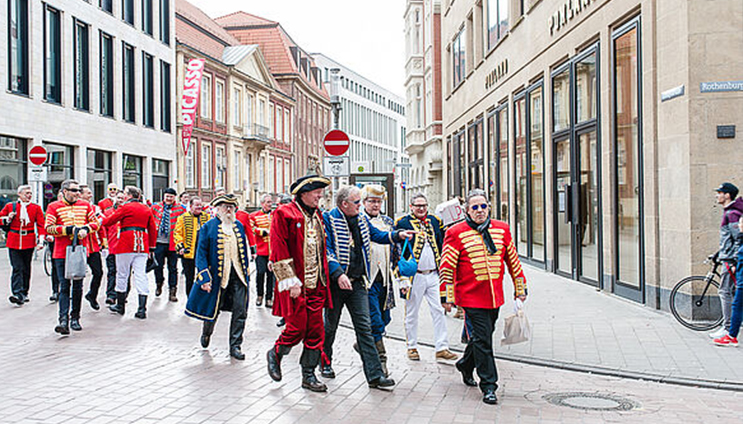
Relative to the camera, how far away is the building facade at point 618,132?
998 cm

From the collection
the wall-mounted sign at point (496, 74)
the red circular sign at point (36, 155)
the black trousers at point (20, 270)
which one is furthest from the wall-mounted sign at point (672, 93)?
the red circular sign at point (36, 155)

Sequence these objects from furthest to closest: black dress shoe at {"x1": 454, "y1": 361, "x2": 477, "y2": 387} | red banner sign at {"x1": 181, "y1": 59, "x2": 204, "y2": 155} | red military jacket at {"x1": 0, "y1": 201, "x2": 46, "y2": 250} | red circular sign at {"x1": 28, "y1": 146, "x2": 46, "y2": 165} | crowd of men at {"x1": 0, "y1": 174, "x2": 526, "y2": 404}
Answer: red banner sign at {"x1": 181, "y1": 59, "x2": 204, "y2": 155}, red circular sign at {"x1": 28, "y1": 146, "x2": 46, "y2": 165}, red military jacket at {"x1": 0, "y1": 201, "x2": 46, "y2": 250}, black dress shoe at {"x1": 454, "y1": 361, "x2": 477, "y2": 387}, crowd of men at {"x1": 0, "y1": 174, "x2": 526, "y2": 404}

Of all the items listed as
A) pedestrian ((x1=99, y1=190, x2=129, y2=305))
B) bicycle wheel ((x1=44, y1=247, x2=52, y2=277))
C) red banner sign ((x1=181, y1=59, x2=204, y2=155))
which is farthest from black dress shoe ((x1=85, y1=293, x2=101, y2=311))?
red banner sign ((x1=181, y1=59, x2=204, y2=155))

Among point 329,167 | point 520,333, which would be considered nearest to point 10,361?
point 520,333

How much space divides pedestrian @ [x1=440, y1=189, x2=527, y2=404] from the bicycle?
3819 millimetres

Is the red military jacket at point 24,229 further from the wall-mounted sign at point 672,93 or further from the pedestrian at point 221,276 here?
the wall-mounted sign at point 672,93

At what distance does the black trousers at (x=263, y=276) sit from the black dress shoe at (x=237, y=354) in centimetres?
411

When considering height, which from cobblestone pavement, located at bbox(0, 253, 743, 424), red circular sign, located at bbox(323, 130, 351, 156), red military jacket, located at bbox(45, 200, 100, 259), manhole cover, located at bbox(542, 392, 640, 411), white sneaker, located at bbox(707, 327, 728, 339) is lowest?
manhole cover, located at bbox(542, 392, 640, 411)

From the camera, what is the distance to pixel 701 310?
9.66 metres

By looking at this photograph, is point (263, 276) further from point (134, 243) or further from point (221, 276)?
point (221, 276)

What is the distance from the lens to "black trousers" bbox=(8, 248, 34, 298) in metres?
12.9

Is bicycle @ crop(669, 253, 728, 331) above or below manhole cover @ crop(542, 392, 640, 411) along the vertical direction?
above

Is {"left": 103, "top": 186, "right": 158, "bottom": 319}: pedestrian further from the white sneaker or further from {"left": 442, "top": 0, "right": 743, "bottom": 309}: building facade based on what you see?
the white sneaker

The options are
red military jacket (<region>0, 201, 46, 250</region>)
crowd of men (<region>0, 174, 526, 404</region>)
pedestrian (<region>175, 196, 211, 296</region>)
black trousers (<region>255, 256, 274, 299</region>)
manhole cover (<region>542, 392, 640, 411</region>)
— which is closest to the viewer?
manhole cover (<region>542, 392, 640, 411</region>)
